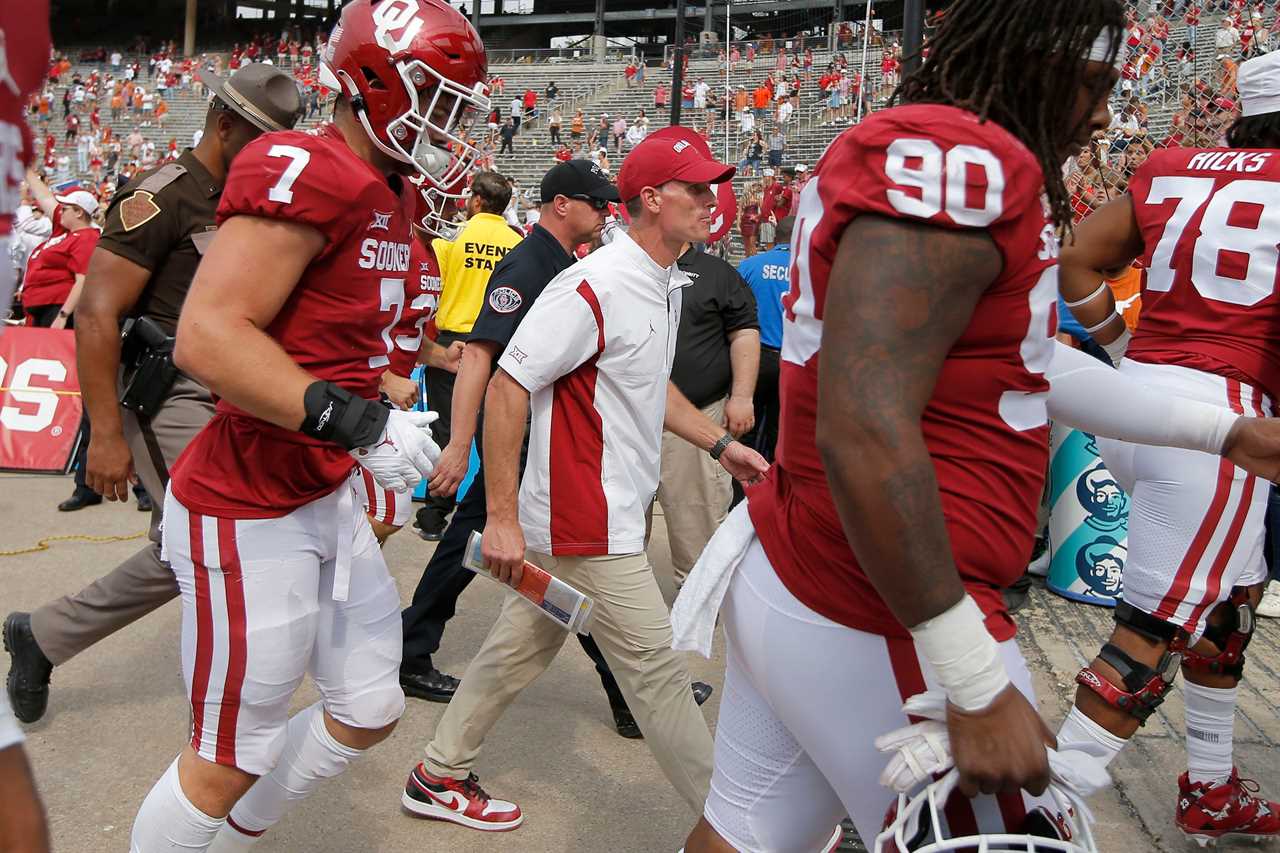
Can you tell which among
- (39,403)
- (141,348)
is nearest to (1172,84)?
(141,348)

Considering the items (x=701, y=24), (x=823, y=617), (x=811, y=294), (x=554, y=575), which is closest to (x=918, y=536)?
(x=823, y=617)

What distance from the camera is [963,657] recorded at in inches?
59.5

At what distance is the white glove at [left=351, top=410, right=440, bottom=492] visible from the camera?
235 centimetres

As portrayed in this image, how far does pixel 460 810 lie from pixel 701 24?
47323mm

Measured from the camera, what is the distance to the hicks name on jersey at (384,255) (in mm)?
2465

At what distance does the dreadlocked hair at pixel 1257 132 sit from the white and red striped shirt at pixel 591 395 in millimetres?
→ 1916

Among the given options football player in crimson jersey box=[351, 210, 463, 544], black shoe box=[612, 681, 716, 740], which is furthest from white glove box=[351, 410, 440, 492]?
black shoe box=[612, 681, 716, 740]

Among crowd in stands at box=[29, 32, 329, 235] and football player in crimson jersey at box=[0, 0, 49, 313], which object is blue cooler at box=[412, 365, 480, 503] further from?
crowd in stands at box=[29, 32, 329, 235]

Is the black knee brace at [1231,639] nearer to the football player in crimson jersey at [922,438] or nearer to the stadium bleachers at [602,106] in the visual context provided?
the football player in crimson jersey at [922,438]

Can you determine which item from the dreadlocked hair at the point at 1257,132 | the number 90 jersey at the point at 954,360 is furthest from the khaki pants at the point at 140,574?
the dreadlocked hair at the point at 1257,132

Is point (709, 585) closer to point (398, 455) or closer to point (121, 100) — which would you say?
point (398, 455)

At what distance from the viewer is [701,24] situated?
47.2 metres

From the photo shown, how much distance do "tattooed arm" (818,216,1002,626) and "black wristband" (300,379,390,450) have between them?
1.13 metres

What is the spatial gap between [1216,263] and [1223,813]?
162 centimetres
